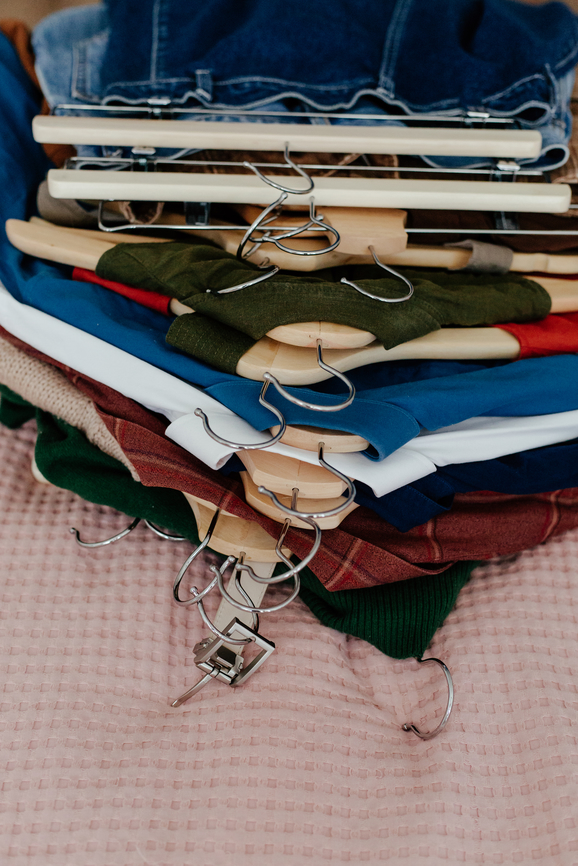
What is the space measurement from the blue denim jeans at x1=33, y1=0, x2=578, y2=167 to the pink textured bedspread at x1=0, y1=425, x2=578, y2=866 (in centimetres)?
44

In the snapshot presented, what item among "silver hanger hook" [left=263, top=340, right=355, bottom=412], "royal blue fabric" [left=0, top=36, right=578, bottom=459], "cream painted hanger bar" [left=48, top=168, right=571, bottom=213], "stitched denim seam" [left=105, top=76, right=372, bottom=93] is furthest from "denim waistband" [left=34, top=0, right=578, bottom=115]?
"silver hanger hook" [left=263, top=340, right=355, bottom=412]

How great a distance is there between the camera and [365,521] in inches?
21.8

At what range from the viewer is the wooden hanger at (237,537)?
531mm

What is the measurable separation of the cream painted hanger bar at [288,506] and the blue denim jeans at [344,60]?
40cm

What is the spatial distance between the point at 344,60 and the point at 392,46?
2.1 inches

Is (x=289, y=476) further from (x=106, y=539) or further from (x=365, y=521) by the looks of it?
(x=106, y=539)

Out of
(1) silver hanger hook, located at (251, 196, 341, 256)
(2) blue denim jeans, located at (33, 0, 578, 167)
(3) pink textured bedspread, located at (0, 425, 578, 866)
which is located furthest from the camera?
(2) blue denim jeans, located at (33, 0, 578, 167)

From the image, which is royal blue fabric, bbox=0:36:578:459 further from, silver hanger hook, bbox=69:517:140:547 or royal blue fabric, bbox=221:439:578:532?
silver hanger hook, bbox=69:517:140:547

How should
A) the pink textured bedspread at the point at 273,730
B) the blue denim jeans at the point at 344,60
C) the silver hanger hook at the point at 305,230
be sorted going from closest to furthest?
1. the pink textured bedspread at the point at 273,730
2. the silver hanger hook at the point at 305,230
3. the blue denim jeans at the point at 344,60

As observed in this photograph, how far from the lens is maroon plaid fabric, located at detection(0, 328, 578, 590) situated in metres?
0.52

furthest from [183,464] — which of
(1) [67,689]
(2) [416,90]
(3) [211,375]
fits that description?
(2) [416,90]

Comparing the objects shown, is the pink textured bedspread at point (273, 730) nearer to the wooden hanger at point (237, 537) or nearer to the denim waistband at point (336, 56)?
the wooden hanger at point (237, 537)

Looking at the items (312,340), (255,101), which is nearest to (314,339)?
(312,340)

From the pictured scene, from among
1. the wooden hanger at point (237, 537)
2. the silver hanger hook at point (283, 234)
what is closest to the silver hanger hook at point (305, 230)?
the silver hanger hook at point (283, 234)
